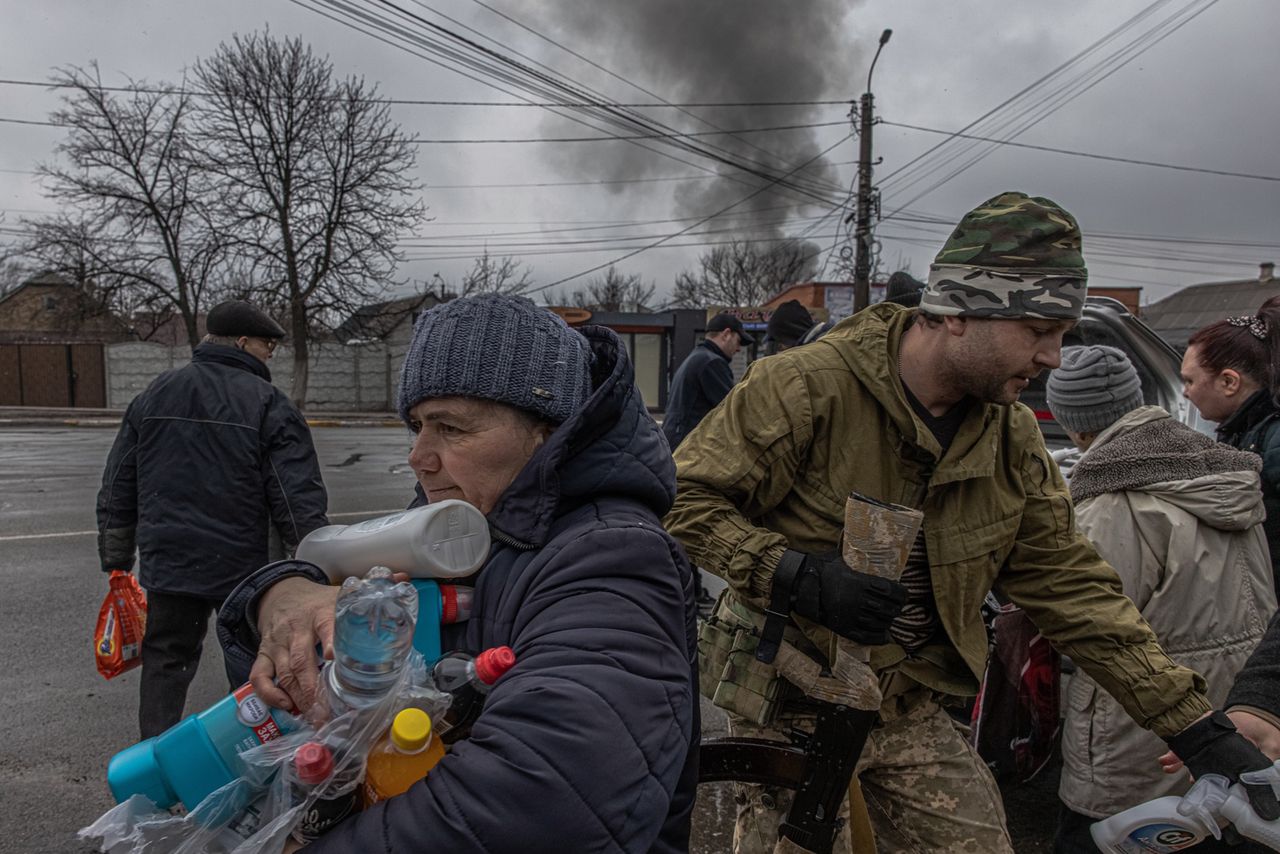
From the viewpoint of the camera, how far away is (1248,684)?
6.53 feet

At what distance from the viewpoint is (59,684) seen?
13.7ft

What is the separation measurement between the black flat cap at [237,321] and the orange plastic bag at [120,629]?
1.12m

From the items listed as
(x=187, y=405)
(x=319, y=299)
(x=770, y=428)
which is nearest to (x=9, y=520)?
(x=187, y=405)

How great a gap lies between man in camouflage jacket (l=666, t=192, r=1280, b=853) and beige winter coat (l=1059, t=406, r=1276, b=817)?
486mm

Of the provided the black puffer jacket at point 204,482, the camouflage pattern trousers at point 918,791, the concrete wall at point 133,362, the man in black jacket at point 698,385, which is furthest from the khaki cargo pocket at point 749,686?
the concrete wall at point 133,362

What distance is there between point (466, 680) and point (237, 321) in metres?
3.18

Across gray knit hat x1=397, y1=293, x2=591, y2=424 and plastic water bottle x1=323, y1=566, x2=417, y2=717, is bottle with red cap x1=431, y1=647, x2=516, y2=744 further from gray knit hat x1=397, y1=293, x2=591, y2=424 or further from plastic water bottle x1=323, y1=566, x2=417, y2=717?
gray knit hat x1=397, y1=293, x2=591, y2=424

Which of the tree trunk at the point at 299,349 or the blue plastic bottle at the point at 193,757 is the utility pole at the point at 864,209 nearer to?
the tree trunk at the point at 299,349

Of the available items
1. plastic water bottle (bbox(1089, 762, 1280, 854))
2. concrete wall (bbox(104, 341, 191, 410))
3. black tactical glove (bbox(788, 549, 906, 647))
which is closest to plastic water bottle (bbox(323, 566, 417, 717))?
black tactical glove (bbox(788, 549, 906, 647))

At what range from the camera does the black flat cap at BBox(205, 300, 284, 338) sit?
142 inches

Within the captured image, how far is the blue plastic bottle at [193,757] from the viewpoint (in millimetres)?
939

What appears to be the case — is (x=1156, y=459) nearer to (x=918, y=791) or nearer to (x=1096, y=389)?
(x=1096, y=389)

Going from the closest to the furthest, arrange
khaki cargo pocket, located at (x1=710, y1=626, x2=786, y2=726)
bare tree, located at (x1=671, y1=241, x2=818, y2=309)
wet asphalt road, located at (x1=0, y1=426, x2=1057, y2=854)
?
khaki cargo pocket, located at (x1=710, y1=626, x2=786, y2=726), wet asphalt road, located at (x1=0, y1=426, x2=1057, y2=854), bare tree, located at (x1=671, y1=241, x2=818, y2=309)

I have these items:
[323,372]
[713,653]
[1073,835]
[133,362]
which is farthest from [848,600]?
[133,362]
